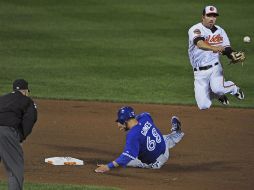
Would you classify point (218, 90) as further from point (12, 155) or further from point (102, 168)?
point (12, 155)

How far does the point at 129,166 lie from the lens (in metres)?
15.8

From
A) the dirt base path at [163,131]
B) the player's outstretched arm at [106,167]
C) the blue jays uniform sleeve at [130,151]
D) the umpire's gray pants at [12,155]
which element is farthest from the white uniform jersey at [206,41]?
the umpire's gray pants at [12,155]

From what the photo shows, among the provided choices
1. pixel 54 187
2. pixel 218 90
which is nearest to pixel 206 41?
pixel 218 90

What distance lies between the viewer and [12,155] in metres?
13.3

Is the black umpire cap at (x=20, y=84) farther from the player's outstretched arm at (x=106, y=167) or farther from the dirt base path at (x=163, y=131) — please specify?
the player's outstretched arm at (x=106, y=167)

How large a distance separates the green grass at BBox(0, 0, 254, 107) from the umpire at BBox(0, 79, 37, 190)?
8.90 meters

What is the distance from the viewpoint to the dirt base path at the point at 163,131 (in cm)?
1477

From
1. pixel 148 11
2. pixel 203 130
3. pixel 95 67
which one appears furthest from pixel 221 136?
pixel 148 11

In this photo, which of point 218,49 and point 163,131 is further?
point 163,131

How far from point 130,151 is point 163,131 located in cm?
426

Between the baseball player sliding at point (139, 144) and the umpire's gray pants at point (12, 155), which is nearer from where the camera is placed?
the umpire's gray pants at point (12, 155)

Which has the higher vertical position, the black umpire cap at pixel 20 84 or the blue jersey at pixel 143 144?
the black umpire cap at pixel 20 84

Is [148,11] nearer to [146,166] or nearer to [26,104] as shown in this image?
[146,166]

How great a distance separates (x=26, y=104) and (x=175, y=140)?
13.4ft
